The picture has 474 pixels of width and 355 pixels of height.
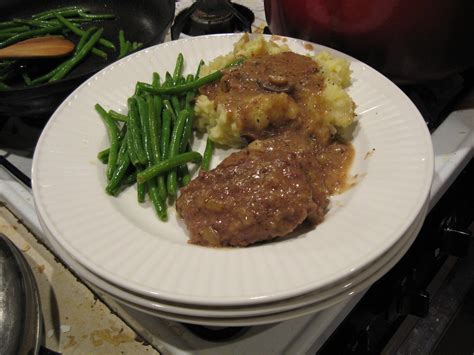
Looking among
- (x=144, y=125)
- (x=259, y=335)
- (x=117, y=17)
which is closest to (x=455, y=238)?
(x=259, y=335)

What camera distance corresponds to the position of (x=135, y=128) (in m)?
1.31

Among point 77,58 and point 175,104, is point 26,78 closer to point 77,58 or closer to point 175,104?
point 77,58

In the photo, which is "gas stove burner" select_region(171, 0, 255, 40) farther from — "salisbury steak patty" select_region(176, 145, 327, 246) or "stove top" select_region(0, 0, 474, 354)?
"salisbury steak patty" select_region(176, 145, 327, 246)

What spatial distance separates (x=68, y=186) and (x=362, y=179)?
2.43 ft

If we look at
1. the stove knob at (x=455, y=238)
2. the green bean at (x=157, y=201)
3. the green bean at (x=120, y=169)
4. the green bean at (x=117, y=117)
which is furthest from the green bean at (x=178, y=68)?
the stove knob at (x=455, y=238)

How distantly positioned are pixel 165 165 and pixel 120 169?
0.40ft

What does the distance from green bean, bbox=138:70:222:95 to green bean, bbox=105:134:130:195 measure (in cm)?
22

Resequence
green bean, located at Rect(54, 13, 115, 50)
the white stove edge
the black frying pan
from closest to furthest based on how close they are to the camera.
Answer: the white stove edge
the black frying pan
green bean, located at Rect(54, 13, 115, 50)

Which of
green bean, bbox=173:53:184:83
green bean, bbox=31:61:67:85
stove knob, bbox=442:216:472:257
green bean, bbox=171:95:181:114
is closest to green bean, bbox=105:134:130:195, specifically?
green bean, bbox=171:95:181:114

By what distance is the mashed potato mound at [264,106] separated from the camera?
1.29m

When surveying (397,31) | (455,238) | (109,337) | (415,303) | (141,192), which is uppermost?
(397,31)

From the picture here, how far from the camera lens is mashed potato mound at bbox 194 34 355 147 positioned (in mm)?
1286

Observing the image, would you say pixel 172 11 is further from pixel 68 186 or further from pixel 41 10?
pixel 68 186

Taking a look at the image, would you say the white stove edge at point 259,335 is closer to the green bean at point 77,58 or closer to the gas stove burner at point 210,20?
Result: the green bean at point 77,58
